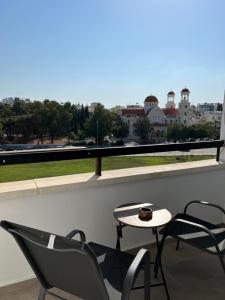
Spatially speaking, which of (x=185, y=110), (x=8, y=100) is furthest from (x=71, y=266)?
(x=185, y=110)

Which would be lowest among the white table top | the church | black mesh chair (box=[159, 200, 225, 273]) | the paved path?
black mesh chair (box=[159, 200, 225, 273])

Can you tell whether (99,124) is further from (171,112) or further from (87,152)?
(171,112)

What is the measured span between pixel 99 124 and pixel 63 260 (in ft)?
5.01

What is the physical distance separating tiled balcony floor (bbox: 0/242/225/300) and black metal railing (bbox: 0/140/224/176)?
39.7 inches

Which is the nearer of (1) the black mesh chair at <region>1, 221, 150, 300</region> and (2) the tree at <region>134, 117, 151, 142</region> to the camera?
(1) the black mesh chair at <region>1, 221, 150, 300</region>

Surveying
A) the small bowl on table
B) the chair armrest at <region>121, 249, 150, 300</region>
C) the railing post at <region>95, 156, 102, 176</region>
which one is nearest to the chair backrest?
the chair armrest at <region>121, 249, 150, 300</region>

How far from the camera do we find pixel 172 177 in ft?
9.38

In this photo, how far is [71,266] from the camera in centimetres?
137

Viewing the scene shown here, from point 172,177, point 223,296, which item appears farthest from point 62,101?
point 223,296

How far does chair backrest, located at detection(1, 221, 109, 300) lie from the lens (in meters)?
1.28

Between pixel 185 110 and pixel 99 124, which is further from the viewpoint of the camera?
pixel 185 110

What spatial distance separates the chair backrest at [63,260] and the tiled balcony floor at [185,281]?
67 centimetres

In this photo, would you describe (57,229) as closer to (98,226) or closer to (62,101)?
(98,226)

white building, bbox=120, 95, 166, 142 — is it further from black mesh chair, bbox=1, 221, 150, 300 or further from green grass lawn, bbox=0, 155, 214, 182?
black mesh chair, bbox=1, 221, 150, 300
